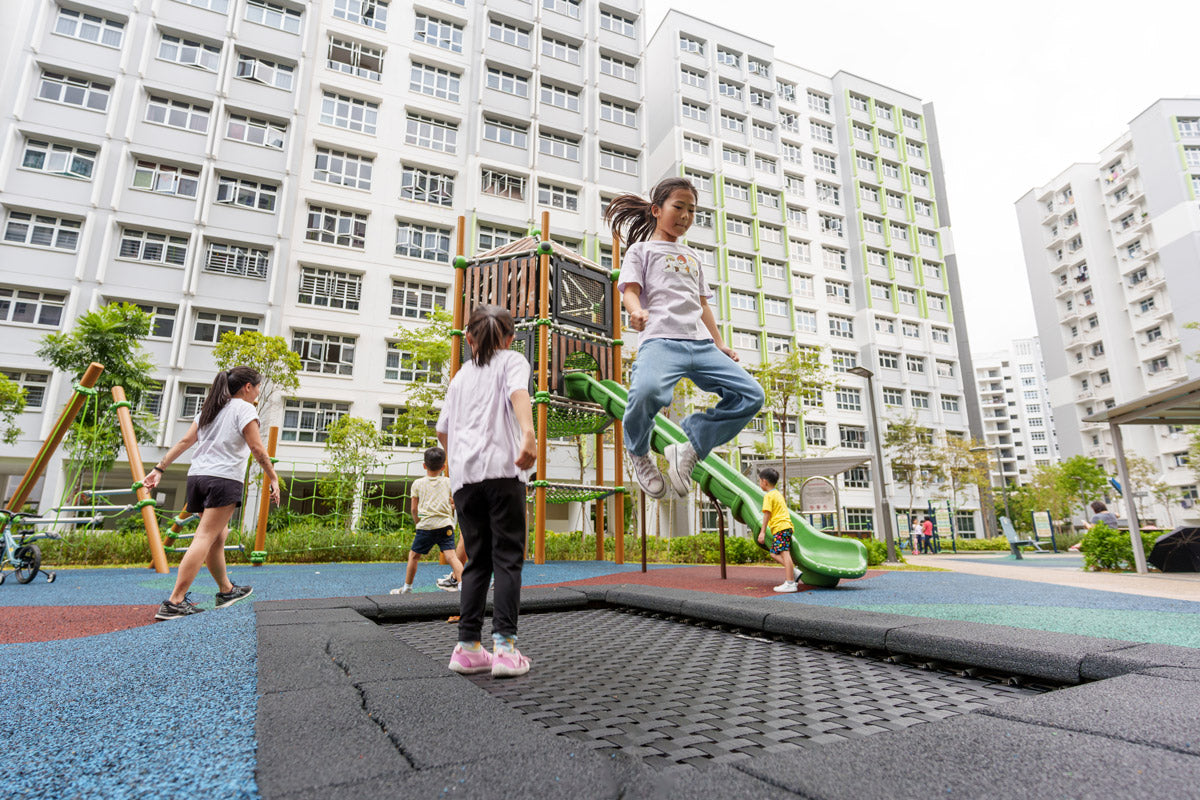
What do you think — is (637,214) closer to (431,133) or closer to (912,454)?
(431,133)

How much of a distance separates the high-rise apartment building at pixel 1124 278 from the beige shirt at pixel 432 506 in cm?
4671

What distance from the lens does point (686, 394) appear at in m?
20.7

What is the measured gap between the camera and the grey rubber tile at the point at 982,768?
1.10 m

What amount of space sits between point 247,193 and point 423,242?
244 inches

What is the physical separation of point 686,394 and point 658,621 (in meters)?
16.6

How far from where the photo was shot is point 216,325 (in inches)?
795

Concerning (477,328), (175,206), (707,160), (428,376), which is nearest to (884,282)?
(707,160)

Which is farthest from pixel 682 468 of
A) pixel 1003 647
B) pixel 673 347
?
pixel 1003 647

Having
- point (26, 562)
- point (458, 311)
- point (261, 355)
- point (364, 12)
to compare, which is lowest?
point (26, 562)

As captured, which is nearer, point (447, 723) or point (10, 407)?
point (447, 723)

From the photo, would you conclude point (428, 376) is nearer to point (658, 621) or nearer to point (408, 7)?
point (408, 7)

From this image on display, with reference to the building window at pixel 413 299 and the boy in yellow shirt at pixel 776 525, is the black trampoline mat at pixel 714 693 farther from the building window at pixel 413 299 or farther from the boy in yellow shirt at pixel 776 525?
the building window at pixel 413 299

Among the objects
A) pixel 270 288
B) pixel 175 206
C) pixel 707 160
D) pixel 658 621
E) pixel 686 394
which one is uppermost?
pixel 707 160

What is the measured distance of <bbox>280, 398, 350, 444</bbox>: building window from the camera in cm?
2028
